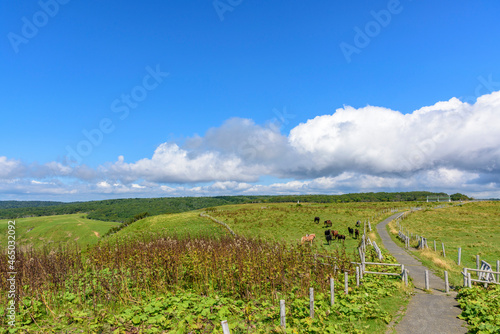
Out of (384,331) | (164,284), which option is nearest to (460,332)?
(384,331)

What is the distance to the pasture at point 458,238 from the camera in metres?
23.2

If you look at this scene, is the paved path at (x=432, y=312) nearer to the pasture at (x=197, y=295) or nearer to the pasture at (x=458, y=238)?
the pasture at (x=197, y=295)

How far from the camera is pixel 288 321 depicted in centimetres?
1025

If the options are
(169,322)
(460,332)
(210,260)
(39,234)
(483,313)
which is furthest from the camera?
(39,234)

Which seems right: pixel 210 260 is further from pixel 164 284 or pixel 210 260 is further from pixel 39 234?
pixel 39 234

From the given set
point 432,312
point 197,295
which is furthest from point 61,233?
point 432,312

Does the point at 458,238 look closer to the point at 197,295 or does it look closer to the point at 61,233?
the point at 197,295

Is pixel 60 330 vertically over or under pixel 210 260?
under

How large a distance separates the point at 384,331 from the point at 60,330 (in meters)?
11.6

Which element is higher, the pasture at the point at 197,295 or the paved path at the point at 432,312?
the pasture at the point at 197,295

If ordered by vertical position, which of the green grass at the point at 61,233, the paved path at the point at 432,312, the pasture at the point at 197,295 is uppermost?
the pasture at the point at 197,295

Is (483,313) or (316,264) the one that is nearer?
(483,313)

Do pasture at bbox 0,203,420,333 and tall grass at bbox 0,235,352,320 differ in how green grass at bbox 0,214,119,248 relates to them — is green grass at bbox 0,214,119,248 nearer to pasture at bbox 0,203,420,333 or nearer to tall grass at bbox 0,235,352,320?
tall grass at bbox 0,235,352,320

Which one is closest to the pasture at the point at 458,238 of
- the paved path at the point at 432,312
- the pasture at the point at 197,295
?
the paved path at the point at 432,312
